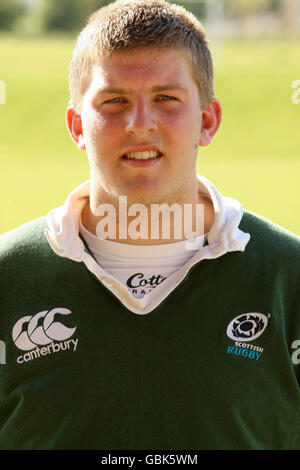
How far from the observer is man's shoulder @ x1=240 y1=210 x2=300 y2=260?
4.70ft

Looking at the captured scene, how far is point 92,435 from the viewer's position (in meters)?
1.34

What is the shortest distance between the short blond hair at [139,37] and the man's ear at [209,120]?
1cm

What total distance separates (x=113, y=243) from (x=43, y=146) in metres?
11.1

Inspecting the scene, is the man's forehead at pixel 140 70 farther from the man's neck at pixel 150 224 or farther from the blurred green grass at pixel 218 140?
the blurred green grass at pixel 218 140

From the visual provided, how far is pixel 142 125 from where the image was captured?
133 centimetres

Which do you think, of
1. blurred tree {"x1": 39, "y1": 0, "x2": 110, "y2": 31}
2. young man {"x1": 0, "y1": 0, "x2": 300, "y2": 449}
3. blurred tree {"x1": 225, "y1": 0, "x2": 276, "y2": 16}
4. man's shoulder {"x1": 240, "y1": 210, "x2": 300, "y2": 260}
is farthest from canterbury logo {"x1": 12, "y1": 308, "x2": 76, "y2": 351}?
blurred tree {"x1": 225, "y1": 0, "x2": 276, "y2": 16}

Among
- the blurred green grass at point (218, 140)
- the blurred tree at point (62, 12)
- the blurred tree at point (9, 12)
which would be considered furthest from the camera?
the blurred tree at point (62, 12)

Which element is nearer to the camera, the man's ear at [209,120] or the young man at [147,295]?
the young man at [147,295]

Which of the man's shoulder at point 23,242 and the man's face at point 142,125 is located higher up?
the man's face at point 142,125

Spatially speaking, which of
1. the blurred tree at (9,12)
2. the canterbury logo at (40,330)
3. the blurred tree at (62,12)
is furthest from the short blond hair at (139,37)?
the blurred tree at (62,12)

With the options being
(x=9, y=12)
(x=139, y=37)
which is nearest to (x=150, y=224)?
(x=139, y=37)

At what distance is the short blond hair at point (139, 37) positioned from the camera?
1389 mm

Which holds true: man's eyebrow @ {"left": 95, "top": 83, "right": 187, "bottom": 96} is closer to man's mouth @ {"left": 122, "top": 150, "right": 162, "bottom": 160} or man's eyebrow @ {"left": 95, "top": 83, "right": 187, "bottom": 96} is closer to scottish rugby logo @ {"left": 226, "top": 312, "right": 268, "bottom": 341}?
man's mouth @ {"left": 122, "top": 150, "right": 162, "bottom": 160}

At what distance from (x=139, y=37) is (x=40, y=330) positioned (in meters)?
0.53
